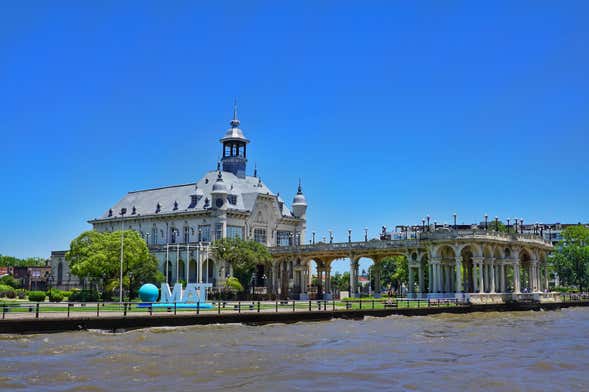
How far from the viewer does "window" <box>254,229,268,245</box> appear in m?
114

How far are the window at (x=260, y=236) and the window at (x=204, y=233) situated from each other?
8.28 m

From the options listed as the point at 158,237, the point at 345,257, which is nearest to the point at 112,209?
the point at 158,237

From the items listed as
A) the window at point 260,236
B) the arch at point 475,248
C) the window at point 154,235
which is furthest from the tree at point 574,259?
the window at point 154,235

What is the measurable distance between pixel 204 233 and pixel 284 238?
15.3 metres

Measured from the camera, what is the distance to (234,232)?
110000 millimetres

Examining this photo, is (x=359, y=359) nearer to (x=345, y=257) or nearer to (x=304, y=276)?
(x=345, y=257)

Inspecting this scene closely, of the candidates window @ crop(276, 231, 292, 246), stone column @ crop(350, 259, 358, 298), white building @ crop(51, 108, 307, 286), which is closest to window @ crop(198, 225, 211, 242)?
white building @ crop(51, 108, 307, 286)

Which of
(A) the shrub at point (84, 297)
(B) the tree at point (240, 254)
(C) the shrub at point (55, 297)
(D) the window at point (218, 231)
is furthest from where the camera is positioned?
(D) the window at point (218, 231)

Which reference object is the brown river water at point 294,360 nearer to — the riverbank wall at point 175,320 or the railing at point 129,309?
the riverbank wall at point 175,320

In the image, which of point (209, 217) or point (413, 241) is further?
point (209, 217)

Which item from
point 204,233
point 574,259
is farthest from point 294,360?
point 574,259

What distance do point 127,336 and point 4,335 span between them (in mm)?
6884

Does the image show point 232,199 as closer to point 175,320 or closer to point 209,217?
point 209,217

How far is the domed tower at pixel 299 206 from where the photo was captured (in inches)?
4830
